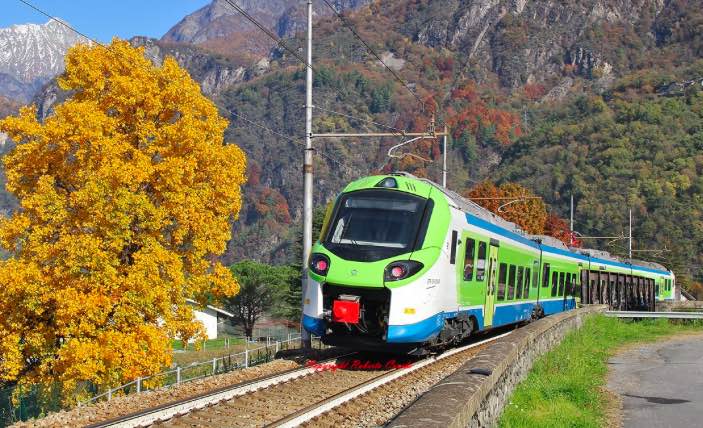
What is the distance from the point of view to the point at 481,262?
19.0m

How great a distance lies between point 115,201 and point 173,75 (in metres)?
5.88

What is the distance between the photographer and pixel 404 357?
17.3 meters

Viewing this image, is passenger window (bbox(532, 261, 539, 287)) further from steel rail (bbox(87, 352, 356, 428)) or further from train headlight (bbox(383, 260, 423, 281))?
steel rail (bbox(87, 352, 356, 428))

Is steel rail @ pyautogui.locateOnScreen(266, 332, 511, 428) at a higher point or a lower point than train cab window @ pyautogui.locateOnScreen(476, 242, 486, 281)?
lower

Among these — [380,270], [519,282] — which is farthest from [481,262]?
[519,282]

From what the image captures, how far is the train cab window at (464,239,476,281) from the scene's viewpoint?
17.5 metres

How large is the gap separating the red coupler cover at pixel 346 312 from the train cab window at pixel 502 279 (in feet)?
24.4

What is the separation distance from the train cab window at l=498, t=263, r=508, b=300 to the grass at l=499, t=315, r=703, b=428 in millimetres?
1990

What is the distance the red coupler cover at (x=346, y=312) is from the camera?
14523 mm

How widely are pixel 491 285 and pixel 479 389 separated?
39.9 feet

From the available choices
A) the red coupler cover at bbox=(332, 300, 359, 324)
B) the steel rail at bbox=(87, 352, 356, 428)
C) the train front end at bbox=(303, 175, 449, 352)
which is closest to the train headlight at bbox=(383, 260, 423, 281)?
the train front end at bbox=(303, 175, 449, 352)

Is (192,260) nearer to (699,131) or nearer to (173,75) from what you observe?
(173,75)

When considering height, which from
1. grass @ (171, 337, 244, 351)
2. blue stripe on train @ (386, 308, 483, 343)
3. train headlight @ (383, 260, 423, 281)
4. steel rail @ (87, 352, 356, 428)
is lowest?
grass @ (171, 337, 244, 351)

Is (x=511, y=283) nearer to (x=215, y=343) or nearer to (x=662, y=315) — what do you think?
(x=662, y=315)
